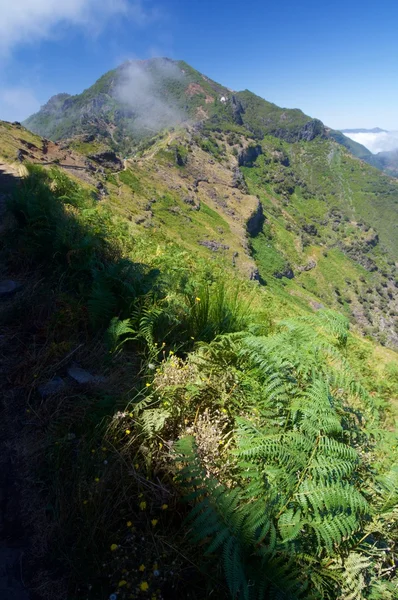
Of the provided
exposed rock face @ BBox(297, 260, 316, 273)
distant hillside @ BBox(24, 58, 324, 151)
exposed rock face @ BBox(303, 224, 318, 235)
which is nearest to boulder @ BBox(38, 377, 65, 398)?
exposed rock face @ BBox(297, 260, 316, 273)

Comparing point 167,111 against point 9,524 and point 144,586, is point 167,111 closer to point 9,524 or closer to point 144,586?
point 9,524

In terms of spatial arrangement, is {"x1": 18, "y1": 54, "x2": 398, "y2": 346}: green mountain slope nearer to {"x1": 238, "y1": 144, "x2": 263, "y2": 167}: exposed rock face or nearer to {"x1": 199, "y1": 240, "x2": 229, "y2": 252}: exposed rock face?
{"x1": 199, "y1": 240, "x2": 229, "y2": 252}: exposed rock face

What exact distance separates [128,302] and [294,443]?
2.24 metres

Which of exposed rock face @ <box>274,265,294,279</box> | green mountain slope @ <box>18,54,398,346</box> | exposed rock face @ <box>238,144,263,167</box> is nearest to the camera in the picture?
green mountain slope @ <box>18,54,398,346</box>

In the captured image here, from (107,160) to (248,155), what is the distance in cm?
9385

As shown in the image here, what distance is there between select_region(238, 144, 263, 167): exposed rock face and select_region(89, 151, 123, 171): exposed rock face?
272 ft

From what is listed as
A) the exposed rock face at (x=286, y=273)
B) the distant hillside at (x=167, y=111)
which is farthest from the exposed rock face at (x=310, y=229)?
the distant hillside at (x=167, y=111)

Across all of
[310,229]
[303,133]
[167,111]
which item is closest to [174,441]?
[310,229]

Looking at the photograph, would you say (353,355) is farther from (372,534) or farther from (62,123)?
(62,123)

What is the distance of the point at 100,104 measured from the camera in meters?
192

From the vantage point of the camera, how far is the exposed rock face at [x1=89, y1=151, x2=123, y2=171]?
47.2m

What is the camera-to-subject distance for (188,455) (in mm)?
2020

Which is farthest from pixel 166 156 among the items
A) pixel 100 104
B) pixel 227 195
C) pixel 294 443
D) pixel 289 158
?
pixel 100 104

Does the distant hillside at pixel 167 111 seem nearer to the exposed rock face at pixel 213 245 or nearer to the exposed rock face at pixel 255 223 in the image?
the exposed rock face at pixel 255 223
